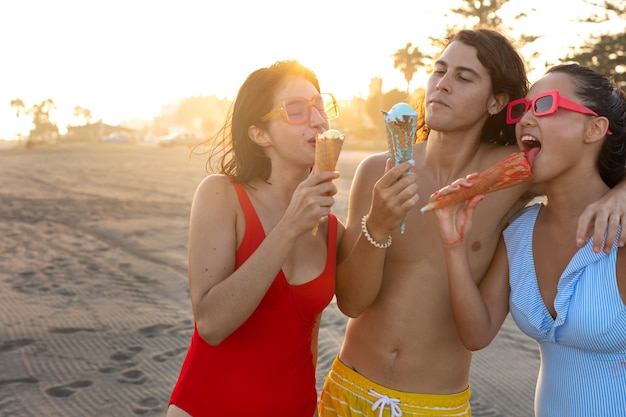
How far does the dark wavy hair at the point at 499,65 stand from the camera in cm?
→ 313

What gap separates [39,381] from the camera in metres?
5.60

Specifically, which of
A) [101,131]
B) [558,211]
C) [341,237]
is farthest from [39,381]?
[101,131]

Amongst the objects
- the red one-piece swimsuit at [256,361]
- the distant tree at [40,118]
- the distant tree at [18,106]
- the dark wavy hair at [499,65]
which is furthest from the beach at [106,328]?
the distant tree at [18,106]

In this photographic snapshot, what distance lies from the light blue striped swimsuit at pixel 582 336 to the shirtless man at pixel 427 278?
20.7 inches

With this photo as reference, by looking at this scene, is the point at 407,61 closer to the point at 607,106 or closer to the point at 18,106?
the point at 607,106

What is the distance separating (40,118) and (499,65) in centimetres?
12039

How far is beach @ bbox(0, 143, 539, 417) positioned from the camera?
18.1 feet

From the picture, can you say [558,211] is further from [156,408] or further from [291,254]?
[156,408]

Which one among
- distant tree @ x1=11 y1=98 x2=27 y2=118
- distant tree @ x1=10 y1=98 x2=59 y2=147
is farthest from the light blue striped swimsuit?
distant tree @ x1=11 y1=98 x2=27 y2=118

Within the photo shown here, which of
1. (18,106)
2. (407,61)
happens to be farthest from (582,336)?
(18,106)

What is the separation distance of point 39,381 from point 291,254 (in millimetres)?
4032

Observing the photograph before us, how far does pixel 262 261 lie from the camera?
2.46 metres

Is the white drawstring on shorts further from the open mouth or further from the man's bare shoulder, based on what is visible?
the open mouth

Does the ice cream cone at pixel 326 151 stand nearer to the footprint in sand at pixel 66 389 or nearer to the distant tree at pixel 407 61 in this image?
the footprint in sand at pixel 66 389
